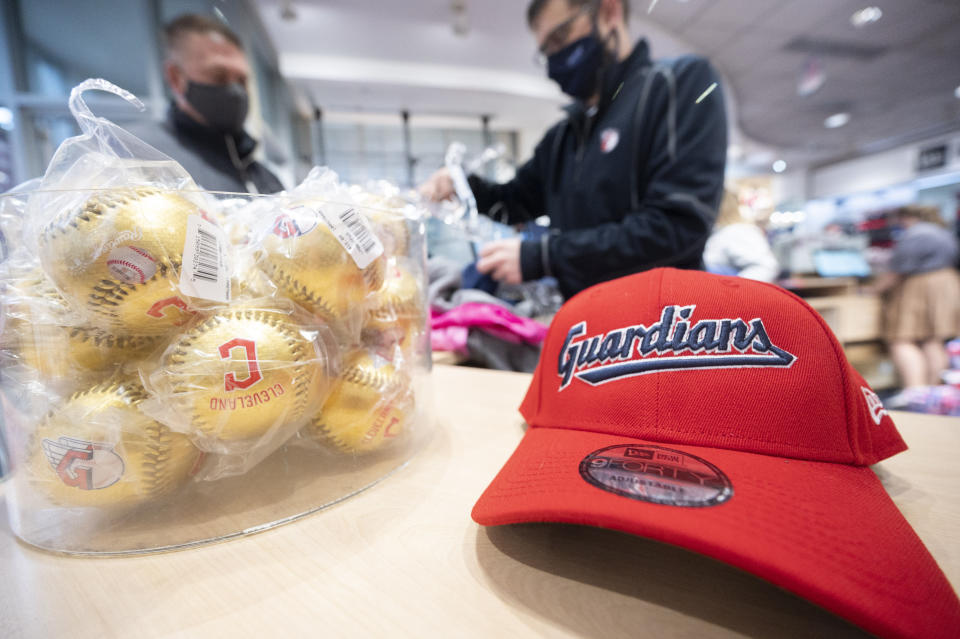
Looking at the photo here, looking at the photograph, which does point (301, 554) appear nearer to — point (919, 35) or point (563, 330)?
point (563, 330)

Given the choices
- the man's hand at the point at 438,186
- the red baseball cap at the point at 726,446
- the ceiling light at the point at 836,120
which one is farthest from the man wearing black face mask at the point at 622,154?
the ceiling light at the point at 836,120

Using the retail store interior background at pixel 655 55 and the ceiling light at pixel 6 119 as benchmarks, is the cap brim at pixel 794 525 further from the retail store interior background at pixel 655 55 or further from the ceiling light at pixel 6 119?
the ceiling light at pixel 6 119

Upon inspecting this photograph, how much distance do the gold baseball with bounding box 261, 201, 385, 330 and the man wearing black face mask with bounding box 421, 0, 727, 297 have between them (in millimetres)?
633

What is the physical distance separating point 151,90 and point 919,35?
309 centimetres

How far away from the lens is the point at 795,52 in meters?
0.89

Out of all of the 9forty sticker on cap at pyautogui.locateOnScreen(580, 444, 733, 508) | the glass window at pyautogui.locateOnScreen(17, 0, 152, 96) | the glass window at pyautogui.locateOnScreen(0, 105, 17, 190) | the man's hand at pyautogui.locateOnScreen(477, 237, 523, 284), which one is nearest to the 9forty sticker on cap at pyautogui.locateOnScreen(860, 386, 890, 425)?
the 9forty sticker on cap at pyautogui.locateOnScreen(580, 444, 733, 508)

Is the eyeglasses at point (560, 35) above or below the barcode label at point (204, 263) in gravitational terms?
above

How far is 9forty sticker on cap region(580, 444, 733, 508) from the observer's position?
25 centimetres

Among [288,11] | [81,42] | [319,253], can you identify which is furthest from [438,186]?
[81,42]

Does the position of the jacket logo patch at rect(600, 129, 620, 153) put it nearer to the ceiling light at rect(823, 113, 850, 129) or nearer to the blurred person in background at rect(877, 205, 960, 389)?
the ceiling light at rect(823, 113, 850, 129)

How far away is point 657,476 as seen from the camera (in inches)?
10.7

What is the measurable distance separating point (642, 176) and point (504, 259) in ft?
1.23

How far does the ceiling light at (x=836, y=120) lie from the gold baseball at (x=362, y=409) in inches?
74.8

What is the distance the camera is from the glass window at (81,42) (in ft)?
6.13
